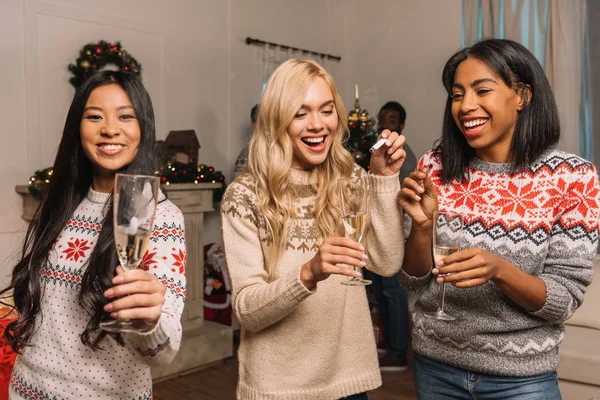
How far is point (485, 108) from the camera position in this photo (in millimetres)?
1376

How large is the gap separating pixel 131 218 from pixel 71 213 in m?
0.51

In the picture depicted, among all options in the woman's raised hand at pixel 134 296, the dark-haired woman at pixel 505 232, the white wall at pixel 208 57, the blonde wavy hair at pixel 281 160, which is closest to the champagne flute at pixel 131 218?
the woman's raised hand at pixel 134 296

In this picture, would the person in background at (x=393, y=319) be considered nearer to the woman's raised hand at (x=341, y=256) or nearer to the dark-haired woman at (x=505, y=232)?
the dark-haired woman at (x=505, y=232)

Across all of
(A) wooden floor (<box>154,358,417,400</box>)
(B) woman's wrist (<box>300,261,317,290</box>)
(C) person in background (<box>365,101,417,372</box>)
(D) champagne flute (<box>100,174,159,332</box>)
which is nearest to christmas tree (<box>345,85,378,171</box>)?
(C) person in background (<box>365,101,417,372</box>)

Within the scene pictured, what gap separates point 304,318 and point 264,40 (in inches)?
172

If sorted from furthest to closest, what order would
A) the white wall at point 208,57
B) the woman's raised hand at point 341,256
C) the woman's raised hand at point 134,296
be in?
the white wall at point 208,57
the woman's raised hand at point 341,256
the woman's raised hand at point 134,296

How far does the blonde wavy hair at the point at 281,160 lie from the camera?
1.46 m

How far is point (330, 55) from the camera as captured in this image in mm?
6031

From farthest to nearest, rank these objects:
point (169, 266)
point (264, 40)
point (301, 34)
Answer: point (301, 34) < point (264, 40) < point (169, 266)

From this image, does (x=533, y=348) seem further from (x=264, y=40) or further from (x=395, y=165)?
(x=264, y=40)

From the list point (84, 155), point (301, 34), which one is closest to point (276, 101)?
point (84, 155)

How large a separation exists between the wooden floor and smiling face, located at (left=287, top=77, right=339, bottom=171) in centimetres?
236

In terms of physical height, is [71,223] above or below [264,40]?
below

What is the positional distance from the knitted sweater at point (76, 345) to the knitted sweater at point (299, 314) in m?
0.22
